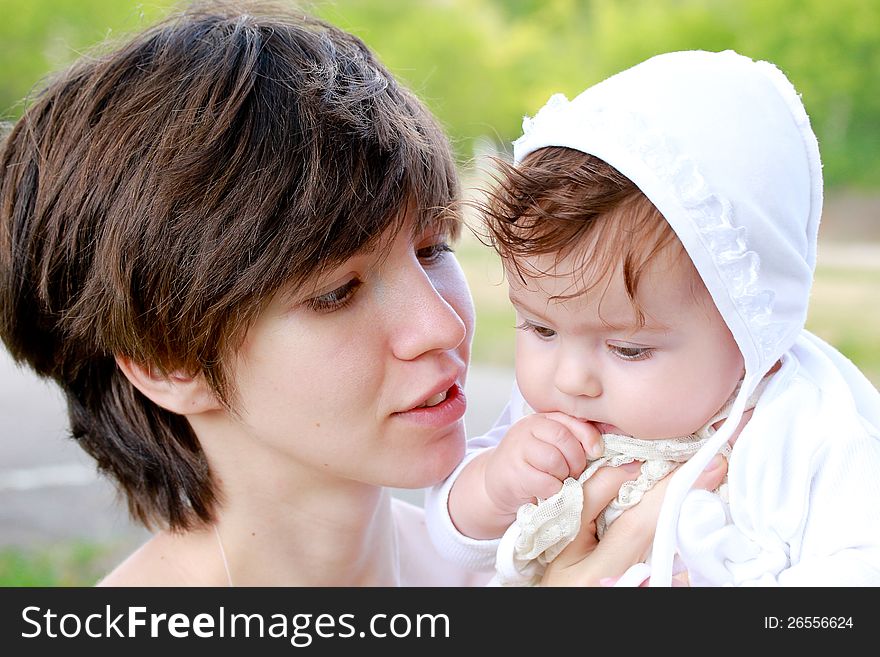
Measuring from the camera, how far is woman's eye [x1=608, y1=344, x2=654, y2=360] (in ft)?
3.73

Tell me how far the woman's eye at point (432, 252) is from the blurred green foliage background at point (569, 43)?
22.6 feet

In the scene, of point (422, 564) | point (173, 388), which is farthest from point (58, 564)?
point (173, 388)

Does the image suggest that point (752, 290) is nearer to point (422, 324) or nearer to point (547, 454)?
point (547, 454)

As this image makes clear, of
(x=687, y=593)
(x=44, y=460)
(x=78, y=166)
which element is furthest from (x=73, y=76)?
(x=44, y=460)

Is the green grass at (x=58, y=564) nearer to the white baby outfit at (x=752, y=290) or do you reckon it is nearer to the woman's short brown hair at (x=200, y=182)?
the woman's short brown hair at (x=200, y=182)

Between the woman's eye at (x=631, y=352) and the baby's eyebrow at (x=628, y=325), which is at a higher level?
the baby's eyebrow at (x=628, y=325)

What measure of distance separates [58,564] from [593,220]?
3846 millimetres

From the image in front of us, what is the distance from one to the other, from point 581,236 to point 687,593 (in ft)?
1.51

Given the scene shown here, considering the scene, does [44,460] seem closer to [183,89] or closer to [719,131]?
[183,89]

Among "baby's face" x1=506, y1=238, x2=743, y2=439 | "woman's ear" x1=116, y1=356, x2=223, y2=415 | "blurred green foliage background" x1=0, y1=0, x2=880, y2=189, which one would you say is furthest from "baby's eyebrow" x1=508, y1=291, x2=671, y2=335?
"blurred green foliage background" x1=0, y1=0, x2=880, y2=189

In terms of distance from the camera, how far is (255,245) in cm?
132

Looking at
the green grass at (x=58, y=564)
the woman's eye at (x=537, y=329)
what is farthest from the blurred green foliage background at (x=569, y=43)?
the woman's eye at (x=537, y=329)

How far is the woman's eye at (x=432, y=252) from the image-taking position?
4.92ft

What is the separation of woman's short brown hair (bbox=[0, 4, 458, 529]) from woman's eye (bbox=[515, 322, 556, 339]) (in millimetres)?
269
